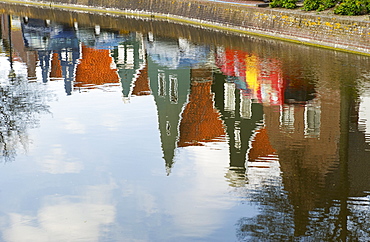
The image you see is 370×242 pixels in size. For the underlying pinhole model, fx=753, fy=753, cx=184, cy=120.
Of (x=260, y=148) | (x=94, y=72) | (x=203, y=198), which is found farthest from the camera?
(x=94, y=72)

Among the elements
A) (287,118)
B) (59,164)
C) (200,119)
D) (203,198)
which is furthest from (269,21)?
(203,198)

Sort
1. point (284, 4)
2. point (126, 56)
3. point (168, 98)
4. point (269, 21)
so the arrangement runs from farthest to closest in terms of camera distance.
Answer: point (284, 4)
point (269, 21)
point (126, 56)
point (168, 98)

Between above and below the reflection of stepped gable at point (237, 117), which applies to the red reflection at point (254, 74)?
above

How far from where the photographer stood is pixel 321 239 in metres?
10.9

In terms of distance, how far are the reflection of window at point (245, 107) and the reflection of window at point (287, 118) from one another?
2.81 ft

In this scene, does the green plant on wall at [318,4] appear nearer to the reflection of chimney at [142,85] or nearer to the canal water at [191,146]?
the canal water at [191,146]

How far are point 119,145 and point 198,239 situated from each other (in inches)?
211

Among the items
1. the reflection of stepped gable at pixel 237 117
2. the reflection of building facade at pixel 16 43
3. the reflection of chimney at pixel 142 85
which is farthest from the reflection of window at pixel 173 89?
the reflection of building facade at pixel 16 43

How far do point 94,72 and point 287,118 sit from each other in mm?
8391

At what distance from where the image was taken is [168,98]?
1919 cm

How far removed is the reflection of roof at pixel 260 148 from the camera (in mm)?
15542

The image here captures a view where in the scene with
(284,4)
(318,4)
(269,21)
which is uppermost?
(318,4)

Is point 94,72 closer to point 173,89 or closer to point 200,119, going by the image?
point 173,89

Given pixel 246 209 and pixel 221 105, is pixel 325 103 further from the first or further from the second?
pixel 246 209
